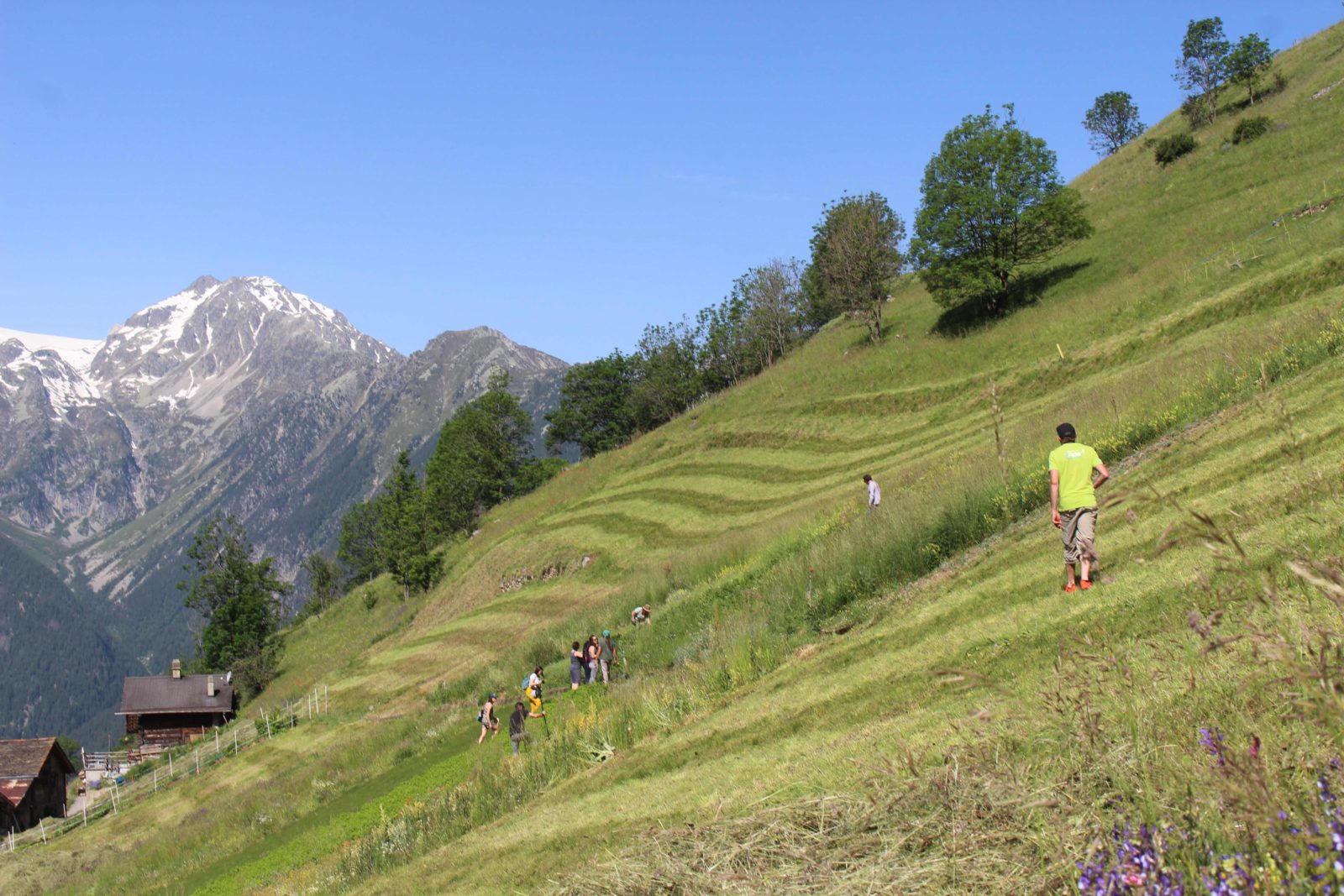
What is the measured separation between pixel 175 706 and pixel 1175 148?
309 feet

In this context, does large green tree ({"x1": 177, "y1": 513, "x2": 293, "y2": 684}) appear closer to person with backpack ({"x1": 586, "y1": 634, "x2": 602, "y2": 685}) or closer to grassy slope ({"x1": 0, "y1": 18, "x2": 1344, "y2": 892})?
grassy slope ({"x1": 0, "y1": 18, "x2": 1344, "y2": 892})

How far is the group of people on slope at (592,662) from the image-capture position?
25.6 meters

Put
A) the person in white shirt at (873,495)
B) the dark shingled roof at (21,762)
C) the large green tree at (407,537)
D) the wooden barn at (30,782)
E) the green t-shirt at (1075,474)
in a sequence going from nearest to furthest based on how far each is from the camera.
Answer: the green t-shirt at (1075,474) → the person in white shirt at (873,495) → the wooden barn at (30,782) → the dark shingled roof at (21,762) → the large green tree at (407,537)

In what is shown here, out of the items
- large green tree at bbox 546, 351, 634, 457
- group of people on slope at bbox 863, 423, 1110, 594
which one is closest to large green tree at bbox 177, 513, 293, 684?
large green tree at bbox 546, 351, 634, 457

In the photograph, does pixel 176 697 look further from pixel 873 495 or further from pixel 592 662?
pixel 873 495

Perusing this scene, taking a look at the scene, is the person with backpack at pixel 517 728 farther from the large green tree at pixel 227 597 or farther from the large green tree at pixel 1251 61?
the large green tree at pixel 227 597

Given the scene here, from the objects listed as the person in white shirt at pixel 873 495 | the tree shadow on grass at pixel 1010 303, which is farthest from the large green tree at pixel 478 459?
the person in white shirt at pixel 873 495

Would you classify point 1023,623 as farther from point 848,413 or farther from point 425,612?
point 425,612

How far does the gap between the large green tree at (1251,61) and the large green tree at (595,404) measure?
74.4 meters

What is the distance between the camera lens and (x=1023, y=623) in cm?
1016

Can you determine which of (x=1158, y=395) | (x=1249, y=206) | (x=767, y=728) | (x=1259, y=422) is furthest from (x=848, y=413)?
(x=767, y=728)

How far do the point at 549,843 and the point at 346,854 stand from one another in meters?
7.27

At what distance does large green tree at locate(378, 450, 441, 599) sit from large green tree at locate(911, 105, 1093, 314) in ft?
148

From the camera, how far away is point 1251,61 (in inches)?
2606
